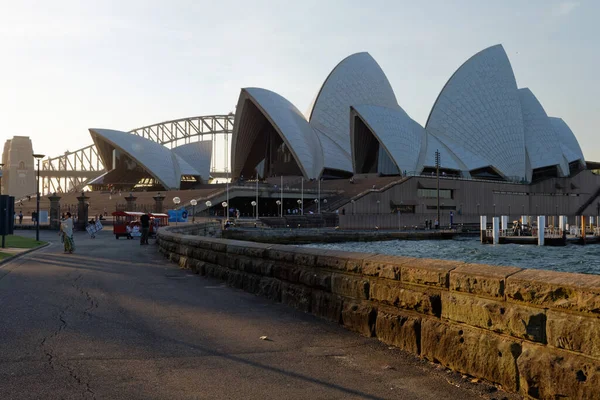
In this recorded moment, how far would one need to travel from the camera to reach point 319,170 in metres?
97.4

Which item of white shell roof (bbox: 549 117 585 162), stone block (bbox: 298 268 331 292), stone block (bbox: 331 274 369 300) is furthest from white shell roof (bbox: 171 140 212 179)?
stone block (bbox: 331 274 369 300)

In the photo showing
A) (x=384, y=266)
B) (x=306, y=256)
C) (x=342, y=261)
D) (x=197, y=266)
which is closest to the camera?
(x=384, y=266)

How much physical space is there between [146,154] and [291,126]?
2694 cm

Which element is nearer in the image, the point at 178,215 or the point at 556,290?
the point at 556,290

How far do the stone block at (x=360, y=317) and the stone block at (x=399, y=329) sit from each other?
0.40 ft

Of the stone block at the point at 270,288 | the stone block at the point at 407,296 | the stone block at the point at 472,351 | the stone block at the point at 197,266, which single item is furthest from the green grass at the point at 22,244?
the stone block at the point at 472,351

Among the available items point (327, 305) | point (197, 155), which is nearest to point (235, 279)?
point (327, 305)

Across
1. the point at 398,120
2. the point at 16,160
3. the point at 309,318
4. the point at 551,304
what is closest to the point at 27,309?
the point at 309,318

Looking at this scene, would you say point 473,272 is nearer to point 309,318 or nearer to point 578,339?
point 578,339

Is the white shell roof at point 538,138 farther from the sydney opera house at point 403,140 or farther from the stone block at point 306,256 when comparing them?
the stone block at point 306,256

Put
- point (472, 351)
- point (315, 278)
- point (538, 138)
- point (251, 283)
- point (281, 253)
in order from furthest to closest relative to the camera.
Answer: point (538, 138), point (251, 283), point (281, 253), point (315, 278), point (472, 351)

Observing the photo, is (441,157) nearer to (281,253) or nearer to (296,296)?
(281,253)

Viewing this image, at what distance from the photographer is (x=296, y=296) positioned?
9258 mm

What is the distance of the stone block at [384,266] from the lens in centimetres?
665
